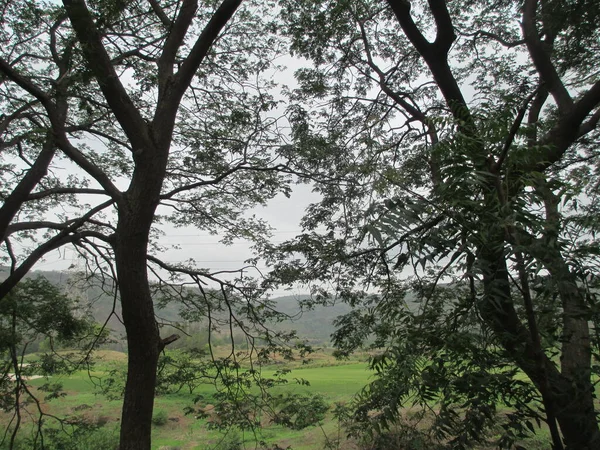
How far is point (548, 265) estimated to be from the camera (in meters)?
1.00

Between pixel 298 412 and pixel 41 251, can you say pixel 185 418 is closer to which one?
pixel 298 412

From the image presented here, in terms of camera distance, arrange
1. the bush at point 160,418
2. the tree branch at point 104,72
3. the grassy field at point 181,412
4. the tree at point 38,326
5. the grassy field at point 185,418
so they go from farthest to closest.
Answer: the bush at point 160,418, the grassy field at point 181,412, the grassy field at point 185,418, the tree at point 38,326, the tree branch at point 104,72

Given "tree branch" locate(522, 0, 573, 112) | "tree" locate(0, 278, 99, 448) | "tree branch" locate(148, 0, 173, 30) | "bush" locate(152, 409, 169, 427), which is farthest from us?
"bush" locate(152, 409, 169, 427)

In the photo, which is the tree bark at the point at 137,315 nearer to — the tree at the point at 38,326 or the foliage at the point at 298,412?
the foliage at the point at 298,412

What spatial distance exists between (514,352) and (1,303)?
515cm

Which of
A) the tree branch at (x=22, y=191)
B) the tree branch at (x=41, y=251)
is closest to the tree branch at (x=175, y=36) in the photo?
the tree branch at (x=22, y=191)

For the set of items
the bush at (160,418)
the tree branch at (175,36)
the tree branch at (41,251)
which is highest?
the tree branch at (175,36)

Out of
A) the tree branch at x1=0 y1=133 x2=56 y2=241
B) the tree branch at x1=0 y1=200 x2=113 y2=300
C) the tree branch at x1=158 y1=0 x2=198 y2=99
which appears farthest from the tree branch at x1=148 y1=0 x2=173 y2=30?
the tree branch at x1=0 y1=200 x2=113 y2=300

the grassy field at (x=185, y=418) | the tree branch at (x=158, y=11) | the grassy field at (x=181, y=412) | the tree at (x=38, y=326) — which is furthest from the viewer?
the grassy field at (x=181, y=412)

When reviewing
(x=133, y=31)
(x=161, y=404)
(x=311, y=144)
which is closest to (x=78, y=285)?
(x=133, y=31)

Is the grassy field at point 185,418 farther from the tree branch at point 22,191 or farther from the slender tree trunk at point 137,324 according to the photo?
the slender tree trunk at point 137,324

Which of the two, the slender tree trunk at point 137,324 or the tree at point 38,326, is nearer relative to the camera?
the slender tree trunk at point 137,324

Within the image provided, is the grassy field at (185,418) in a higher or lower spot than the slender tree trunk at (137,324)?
lower

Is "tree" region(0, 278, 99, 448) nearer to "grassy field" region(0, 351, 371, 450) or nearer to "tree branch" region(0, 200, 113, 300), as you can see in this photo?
"tree branch" region(0, 200, 113, 300)
